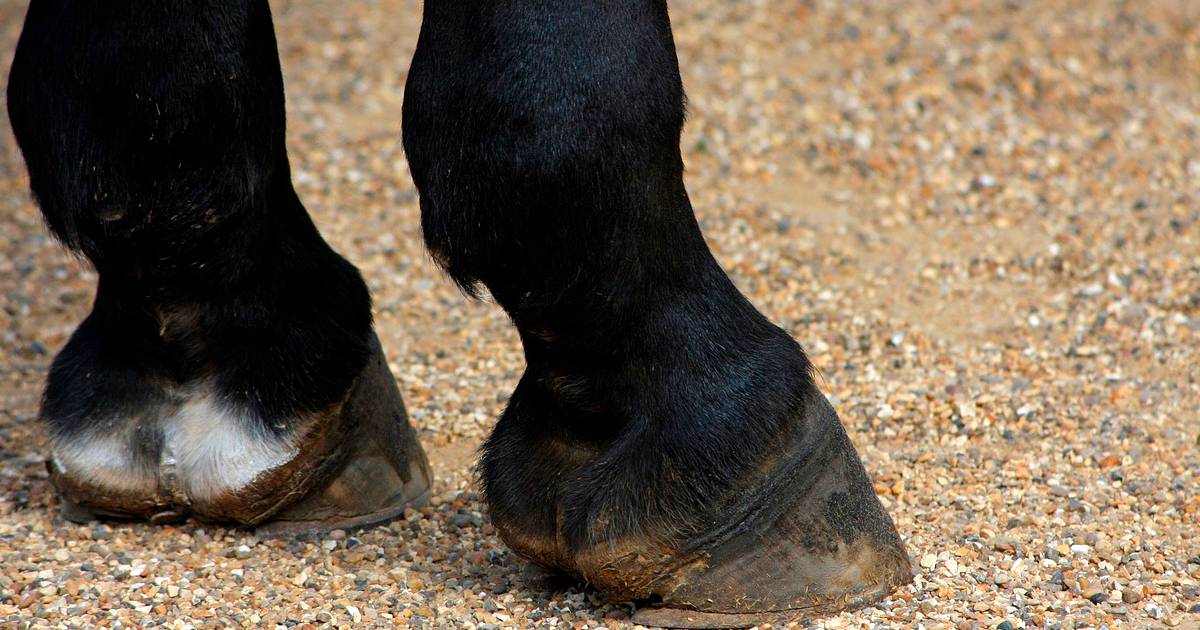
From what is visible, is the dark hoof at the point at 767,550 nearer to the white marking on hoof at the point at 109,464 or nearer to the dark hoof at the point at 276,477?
the dark hoof at the point at 276,477

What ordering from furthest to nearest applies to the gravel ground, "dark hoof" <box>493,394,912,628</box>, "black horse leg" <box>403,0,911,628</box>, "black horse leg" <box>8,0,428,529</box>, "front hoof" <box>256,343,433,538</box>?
"front hoof" <box>256,343,433,538</box> → the gravel ground → "black horse leg" <box>8,0,428,529</box> → "dark hoof" <box>493,394,912,628</box> → "black horse leg" <box>403,0,911,628</box>

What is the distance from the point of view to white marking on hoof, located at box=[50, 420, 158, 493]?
223 centimetres

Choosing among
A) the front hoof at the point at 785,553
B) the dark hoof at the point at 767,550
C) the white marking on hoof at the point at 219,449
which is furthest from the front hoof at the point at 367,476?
the front hoof at the point at 785,553

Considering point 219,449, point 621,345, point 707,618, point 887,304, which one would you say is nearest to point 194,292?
point 219,449

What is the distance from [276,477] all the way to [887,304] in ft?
5.93

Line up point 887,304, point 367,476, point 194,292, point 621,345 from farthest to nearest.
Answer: point 887,304, point 367,476, point 194,292, point 621,345

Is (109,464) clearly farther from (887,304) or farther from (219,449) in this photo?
(887,304)

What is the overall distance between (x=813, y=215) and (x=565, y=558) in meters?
2.33

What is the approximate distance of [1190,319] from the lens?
3348 millimetres

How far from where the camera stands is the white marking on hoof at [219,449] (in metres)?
2.20

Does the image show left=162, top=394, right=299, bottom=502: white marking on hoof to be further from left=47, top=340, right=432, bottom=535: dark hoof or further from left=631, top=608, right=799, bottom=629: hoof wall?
left=631, top=608, right=799, bottom=629: hoof wall

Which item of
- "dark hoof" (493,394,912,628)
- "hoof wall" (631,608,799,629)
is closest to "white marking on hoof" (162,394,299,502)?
"dark hoof" (493,394,912,628)

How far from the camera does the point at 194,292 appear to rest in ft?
7.09

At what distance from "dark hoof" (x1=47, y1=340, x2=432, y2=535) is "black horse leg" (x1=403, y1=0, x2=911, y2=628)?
0.32 meters
